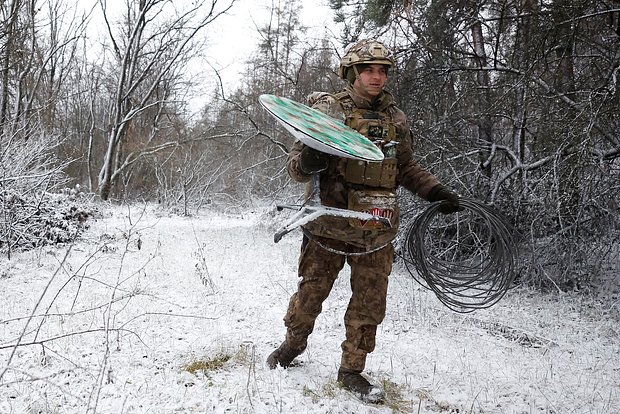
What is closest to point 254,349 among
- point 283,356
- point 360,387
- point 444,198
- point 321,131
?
point 283,356

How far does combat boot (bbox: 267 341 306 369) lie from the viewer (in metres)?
3.09

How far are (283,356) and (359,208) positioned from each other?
1.10m

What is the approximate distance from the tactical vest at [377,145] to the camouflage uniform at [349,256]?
2 centimetres

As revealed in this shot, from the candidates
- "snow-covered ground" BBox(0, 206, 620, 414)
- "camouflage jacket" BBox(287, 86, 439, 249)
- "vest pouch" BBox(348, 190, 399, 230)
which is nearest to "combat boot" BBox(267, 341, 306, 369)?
"snow-covered ground" BBox(0, 206, 620, 414)

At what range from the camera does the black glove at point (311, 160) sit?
101 inches

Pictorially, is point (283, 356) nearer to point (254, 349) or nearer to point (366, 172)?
point (254, 349)

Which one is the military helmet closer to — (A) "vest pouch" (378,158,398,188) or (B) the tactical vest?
(B) the tactical vest

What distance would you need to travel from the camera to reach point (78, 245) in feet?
26.0

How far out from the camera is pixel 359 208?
2758 mm

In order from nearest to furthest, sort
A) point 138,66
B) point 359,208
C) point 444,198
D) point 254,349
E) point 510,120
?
1. point 359,208
2. point 444,198
3. point 254,349
4. point 510,120
5. point 138,66

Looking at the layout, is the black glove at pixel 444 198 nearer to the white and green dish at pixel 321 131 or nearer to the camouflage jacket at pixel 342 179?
the camouflage jacket at pixel 342 179

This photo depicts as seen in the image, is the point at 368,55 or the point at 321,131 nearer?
the point at 321,131

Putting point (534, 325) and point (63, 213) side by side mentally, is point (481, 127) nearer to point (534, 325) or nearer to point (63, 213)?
point (534, 325)

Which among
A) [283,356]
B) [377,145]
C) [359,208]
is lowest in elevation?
[283,356]
